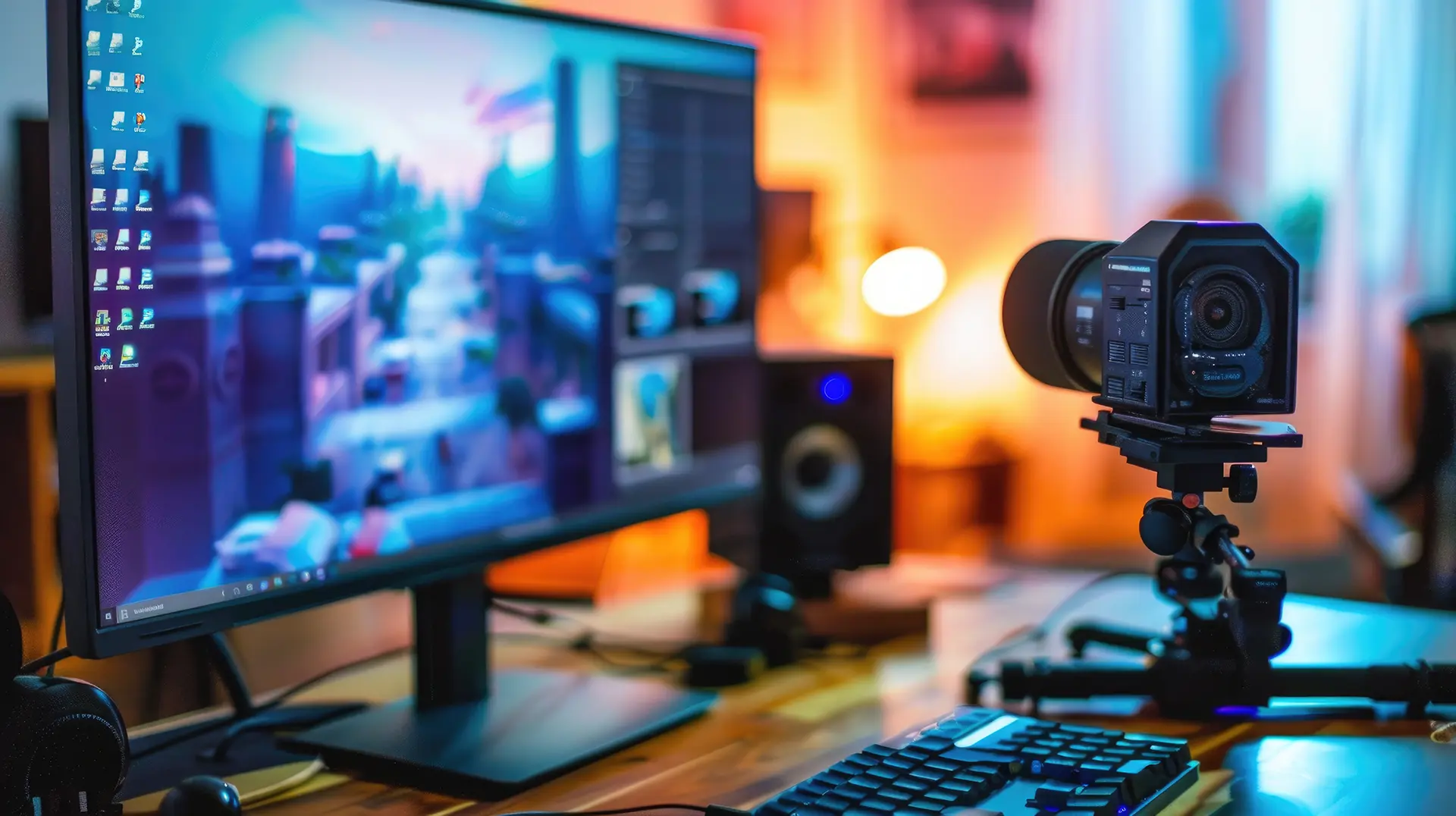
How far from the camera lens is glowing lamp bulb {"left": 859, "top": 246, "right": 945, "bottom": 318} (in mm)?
3658

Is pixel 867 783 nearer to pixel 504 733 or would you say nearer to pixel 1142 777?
pixel 1142 777

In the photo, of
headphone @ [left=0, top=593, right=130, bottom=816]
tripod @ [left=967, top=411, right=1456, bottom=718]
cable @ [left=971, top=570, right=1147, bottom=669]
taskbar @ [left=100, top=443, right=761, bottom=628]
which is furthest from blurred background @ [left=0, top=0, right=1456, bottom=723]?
headphone @ [left=0, top=593, right=130, bottom=816]

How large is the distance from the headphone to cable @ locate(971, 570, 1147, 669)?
2.24 ft

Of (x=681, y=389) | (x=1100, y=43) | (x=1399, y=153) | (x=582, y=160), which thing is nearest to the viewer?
(x=582, y=160)

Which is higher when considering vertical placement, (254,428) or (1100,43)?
(1100,43)

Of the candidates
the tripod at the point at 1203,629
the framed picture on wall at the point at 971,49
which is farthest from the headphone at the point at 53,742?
the framed picture on wall at the point at 971,49

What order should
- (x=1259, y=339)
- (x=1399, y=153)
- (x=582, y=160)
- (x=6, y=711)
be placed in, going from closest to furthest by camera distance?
(x=6, y=711), (x=1259, y=339), (x=582, y=160), (x=1399, y=153)

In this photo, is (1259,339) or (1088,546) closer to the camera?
(1259,339)

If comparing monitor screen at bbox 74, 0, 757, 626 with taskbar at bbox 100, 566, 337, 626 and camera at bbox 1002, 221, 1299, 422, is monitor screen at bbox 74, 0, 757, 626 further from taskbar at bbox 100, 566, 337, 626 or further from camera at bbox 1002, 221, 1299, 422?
camera at bbox 1002, 221, 1299, 422

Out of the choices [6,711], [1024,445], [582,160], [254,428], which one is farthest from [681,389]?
[1024,445]

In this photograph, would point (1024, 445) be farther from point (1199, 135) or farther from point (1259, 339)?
point (1259, 339)

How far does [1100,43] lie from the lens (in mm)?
3936

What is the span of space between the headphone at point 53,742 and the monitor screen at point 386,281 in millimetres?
57

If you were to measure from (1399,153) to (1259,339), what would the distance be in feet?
10.5
